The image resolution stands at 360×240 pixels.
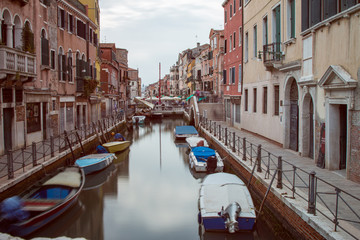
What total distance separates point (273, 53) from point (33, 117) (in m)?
10.7

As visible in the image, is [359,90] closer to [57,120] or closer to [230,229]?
[230,229]

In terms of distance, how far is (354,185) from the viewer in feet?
25.8

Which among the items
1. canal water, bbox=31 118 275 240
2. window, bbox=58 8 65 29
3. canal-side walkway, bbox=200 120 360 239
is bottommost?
canal water, bbox=31 118 275 240

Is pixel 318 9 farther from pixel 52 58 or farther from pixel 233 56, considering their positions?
pixel 233 56

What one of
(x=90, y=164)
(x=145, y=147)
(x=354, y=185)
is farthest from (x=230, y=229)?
(x=145, y=147)

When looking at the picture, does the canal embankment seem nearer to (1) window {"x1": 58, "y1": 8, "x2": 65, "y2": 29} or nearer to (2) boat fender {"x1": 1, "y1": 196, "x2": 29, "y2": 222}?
(2) boat fender {"x1": 1, "y1": 196, "x2": 29, "y2": 222}

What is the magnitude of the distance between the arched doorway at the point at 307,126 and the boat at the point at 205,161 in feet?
11.0

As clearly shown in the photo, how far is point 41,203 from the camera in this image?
8844 millimetres

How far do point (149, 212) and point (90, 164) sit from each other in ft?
16.4

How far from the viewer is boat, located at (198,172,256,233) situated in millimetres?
7469

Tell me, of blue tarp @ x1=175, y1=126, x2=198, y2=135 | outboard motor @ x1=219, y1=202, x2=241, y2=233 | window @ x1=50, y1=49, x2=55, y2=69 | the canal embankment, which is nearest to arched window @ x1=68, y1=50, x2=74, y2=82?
window @ x1=50, y1=49, x2=55, y2=69

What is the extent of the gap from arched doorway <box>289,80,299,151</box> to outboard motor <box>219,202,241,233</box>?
6373 mm

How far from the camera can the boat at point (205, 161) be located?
1368 centimetres

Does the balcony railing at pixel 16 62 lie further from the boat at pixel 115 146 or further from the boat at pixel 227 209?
the boat at pixel 227 209
